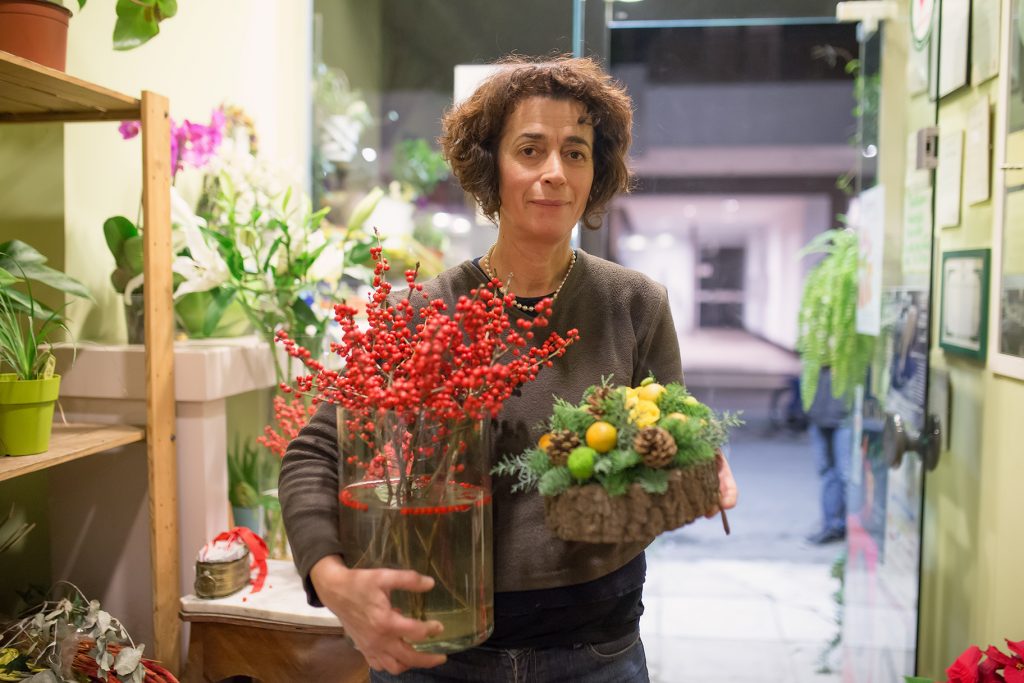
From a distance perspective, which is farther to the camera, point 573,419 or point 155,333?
point 155,333

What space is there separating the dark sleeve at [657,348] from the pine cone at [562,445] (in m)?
0.29

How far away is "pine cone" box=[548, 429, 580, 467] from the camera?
2.88 feet

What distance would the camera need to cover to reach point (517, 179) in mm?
1108

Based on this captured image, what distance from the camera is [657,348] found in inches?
46.6

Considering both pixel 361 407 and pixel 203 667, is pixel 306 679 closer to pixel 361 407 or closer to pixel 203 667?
pixel 203 667

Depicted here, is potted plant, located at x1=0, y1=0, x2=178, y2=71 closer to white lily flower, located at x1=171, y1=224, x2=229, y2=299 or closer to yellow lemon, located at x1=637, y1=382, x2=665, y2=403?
white lily flower, located at x1=171, y1=224, x2=229, y2=299

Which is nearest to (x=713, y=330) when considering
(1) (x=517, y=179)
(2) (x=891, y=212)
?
(2) (x=891, y=212)

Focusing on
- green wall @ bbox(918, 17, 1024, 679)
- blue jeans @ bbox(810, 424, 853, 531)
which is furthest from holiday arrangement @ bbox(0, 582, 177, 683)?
blue jeans @ bbox(810, 424, 853, 531)

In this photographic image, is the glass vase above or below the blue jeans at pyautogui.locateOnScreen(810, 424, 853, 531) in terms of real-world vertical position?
above

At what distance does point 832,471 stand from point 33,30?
292cm

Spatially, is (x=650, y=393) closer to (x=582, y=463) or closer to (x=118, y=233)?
(x=582, y=463)

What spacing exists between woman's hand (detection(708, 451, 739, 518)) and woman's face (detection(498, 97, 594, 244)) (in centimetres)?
35

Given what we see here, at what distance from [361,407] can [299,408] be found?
3.29 ft

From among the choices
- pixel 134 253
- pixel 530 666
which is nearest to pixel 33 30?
pixel 134 253
